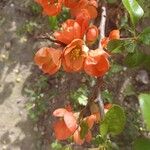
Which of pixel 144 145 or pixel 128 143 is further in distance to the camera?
pixel 128 143

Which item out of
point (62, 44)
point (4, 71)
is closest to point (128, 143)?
→ point (4, 71)

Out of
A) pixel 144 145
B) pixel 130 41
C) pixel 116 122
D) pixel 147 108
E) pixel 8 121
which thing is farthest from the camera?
pixel 8 121

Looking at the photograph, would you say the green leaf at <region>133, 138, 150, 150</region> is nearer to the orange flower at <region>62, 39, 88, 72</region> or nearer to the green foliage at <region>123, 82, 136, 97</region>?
the orange flower at <region>62, 39, 88, 72</region>

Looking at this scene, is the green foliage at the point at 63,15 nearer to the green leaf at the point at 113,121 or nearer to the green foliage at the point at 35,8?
the green foliage at the point at 35,8

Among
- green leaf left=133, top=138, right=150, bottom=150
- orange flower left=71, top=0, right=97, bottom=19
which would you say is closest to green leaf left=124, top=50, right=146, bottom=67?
orange flower left=71, top=0, right=97, bottom=19

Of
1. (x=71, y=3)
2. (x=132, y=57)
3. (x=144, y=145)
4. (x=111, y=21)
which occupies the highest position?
(x=111, y=21)

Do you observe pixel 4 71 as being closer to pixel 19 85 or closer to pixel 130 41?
pixel 19 85

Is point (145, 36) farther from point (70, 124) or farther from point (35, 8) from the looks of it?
point (35, 8)
